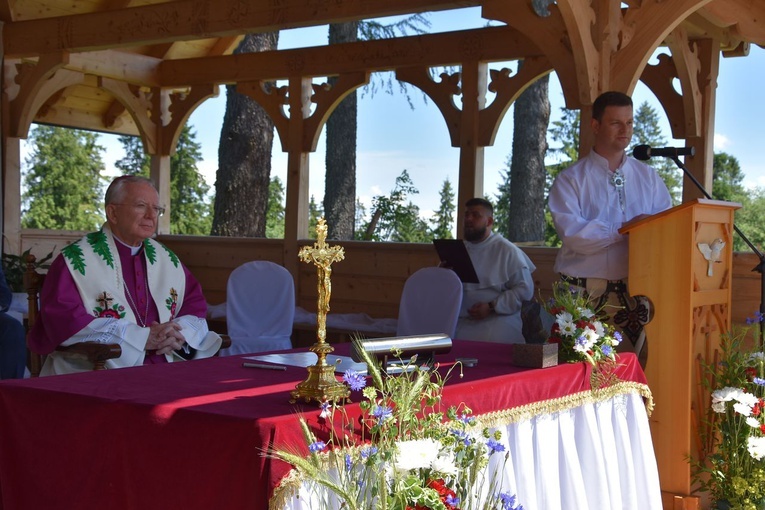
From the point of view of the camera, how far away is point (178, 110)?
1134 centimetres

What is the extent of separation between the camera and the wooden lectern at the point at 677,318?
4527 mm

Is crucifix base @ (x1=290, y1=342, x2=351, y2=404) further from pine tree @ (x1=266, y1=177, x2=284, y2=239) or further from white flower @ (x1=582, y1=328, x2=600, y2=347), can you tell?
pine tree @ (x1=266, y1=177, x2=284, y2=239)

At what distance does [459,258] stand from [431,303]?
1504 millimetres

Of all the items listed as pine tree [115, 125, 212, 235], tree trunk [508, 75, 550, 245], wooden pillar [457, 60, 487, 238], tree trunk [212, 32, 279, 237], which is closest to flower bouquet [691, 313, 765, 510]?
wooden pillar [457, 60, 487, 238]

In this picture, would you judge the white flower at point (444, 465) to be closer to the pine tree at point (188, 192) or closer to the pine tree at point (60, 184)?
the pine tree at point (188, 192)

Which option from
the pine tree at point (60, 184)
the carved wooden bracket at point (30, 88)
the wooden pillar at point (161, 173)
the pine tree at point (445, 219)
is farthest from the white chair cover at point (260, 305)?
the pine tree at point (60, 184)

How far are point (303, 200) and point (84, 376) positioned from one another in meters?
7.06

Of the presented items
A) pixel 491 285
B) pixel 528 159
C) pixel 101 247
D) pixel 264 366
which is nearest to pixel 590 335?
pixel 264 366

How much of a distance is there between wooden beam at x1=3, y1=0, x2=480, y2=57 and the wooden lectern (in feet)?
9.60

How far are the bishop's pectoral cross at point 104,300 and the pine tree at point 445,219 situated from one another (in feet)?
53.5

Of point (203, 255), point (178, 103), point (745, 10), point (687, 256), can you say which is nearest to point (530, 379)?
point (687, 256)

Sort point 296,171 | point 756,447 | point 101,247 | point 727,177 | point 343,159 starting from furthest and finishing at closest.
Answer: point 727,177 < point 343,159 < point 296,171 < point 101,247 < point 756,447

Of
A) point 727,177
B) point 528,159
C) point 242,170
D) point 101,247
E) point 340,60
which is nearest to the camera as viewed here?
point 101,247

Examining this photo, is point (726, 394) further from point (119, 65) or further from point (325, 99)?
point (119, 65)
